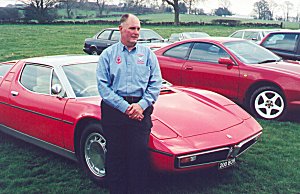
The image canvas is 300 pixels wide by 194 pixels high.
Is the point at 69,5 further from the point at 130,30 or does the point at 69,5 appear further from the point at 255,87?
the point at 130,30

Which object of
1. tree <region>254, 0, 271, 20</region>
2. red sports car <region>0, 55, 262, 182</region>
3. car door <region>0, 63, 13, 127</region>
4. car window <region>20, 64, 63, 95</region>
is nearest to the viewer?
red sports car <region>0, 55, 262, 182</region>

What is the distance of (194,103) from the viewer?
194 inches

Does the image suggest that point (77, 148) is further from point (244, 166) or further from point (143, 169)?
point (244, 166)

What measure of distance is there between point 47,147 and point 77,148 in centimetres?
67

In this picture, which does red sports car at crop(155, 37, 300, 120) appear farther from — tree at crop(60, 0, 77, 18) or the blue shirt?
tree at crop(60, 0, 77, 18)

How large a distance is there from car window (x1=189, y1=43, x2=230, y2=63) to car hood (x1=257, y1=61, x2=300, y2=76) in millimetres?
770

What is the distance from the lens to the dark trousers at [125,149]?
365 cm

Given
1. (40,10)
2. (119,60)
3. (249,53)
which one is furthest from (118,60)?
(40,10)

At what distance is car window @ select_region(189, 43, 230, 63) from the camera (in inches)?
313

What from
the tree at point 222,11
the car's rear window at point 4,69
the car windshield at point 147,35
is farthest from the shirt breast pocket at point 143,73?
the tree at point 222,11

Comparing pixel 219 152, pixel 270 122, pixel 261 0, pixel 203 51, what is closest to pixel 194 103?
pixel 219 152

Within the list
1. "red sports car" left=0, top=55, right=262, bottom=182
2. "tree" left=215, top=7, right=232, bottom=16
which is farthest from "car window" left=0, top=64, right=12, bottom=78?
"tree" left=215, top=7, right=232, bottom=16

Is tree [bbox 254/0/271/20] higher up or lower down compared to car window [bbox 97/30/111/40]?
higher up

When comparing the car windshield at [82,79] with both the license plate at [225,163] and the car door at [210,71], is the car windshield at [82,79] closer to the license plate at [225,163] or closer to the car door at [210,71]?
the license plate at [225,163]
